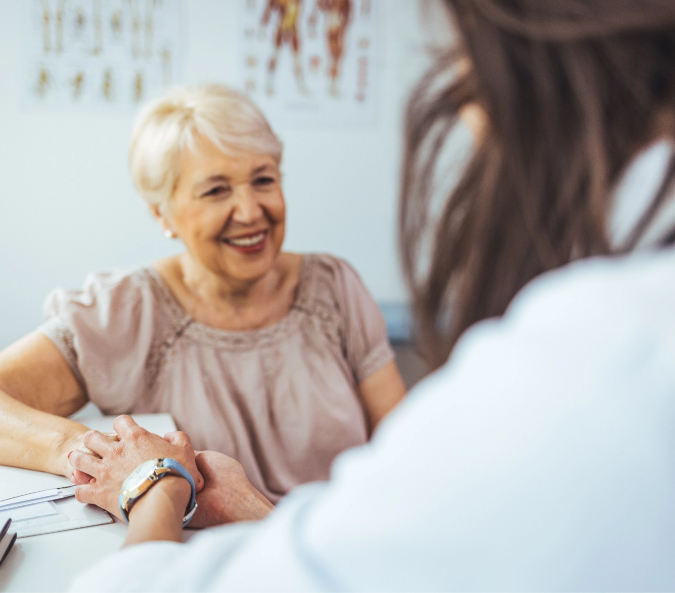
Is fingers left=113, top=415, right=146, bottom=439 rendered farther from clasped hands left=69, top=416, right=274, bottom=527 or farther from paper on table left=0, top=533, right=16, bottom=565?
paper on table left=0, top=533, right=16, bottom=565

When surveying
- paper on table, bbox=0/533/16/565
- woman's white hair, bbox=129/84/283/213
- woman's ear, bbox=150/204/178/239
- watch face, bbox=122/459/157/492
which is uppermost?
woman's white hair, bbox=129/84/283/213

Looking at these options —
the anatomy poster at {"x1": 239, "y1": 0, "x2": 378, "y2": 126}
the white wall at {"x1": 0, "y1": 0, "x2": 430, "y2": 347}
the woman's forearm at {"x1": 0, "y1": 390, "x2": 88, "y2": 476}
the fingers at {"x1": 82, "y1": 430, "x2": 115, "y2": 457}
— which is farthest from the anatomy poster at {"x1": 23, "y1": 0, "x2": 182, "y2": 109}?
the fingers at {"x1": 82, "y1": 430, "x2": 115, "y2": 457}

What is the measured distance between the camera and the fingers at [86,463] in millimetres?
828

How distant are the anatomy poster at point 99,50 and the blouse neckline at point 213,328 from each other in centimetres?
153

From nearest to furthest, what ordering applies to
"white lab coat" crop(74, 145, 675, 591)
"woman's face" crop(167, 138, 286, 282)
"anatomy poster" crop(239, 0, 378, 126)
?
1. "white lab coat" crop(74, 145, 675, 591)
2. "woman's face" crop(167, 138, 286, 282)
3. "anatomy poster" crop(239, 0, 378, 126)

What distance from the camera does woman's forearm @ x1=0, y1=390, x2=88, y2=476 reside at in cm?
92

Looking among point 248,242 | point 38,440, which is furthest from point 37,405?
point 248,242

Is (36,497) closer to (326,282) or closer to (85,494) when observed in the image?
(85,494)

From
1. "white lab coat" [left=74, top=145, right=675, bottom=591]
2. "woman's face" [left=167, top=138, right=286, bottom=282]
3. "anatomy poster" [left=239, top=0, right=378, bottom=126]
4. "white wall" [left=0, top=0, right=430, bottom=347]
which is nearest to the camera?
"white lab coat" [left=74, top=145, right=675, bottom=591]

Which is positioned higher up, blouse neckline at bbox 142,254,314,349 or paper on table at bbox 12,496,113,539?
blouse neckline at bbox 142,254,314,349

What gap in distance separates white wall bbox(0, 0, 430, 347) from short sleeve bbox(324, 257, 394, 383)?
1.25 m

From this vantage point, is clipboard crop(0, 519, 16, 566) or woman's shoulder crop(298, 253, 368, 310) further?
woman's shoulder crop(298, 253, 368, 310)

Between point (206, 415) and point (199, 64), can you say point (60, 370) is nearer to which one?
point (206, 415)

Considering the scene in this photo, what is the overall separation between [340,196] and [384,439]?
2.53 meters
